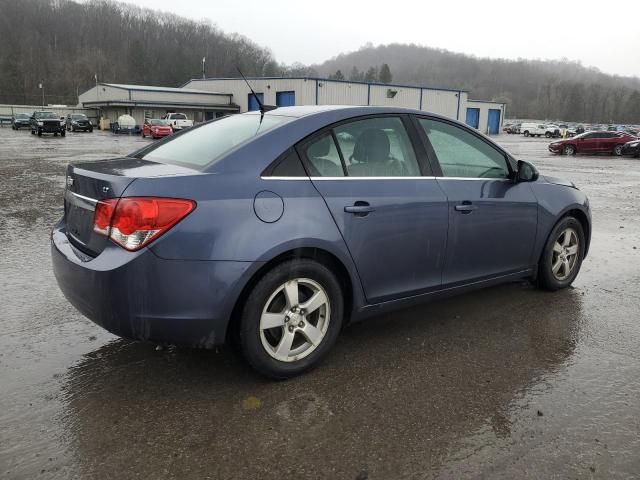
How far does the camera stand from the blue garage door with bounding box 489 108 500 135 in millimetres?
70500

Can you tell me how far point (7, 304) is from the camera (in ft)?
14.6

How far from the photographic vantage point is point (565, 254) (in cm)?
506

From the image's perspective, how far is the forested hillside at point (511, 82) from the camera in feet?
517

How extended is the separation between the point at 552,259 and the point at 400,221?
2.13 metres

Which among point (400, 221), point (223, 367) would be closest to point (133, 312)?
point (223, 367)

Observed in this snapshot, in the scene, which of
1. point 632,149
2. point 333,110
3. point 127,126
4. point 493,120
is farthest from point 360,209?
point 493,120

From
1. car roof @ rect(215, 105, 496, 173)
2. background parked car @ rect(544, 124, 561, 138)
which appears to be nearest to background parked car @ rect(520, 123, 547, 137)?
background parked car @ rect(544, 124, 561, 138)

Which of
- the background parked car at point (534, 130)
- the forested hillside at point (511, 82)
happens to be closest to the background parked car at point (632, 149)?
Result: the background parked car at point (534, 130)

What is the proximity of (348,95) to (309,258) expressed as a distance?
5026 cm

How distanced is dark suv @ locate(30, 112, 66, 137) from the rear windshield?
39.8 meters

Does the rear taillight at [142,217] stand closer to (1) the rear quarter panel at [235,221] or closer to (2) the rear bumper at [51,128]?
(1) the rear quarter panel at [235,221]

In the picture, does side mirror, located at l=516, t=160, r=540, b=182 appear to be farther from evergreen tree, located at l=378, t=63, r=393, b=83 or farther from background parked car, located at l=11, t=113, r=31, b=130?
evergreen tree, located at l=378, t=63, r=393, b=83

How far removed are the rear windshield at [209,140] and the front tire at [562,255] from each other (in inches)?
108

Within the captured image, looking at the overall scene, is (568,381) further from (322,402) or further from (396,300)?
(322,402)
